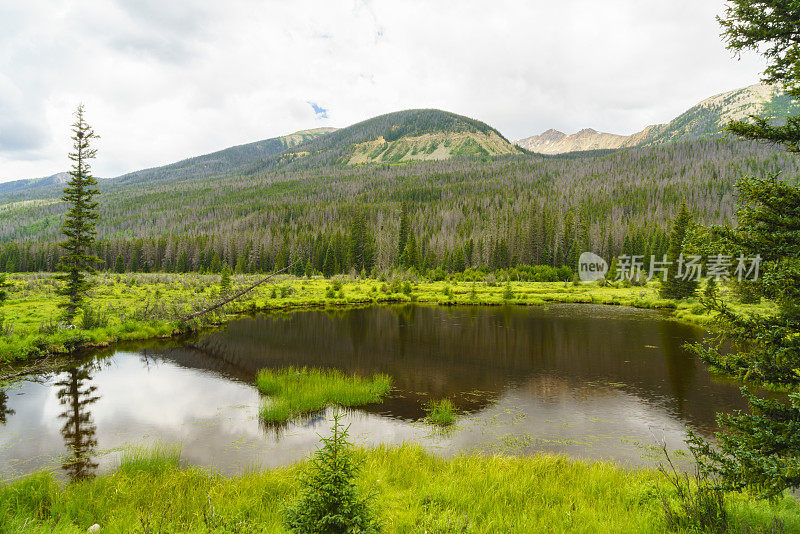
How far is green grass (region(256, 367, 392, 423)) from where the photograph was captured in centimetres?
1522

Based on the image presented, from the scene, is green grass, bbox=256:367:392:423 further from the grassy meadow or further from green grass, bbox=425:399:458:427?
the grassy meadow

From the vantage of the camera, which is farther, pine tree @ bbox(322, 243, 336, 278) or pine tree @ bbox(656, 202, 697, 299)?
pine tree @ bbox(322, 243, 336, 278)

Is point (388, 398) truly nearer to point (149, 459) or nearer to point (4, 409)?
point (149, 459)

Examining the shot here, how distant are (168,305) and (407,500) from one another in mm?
33662

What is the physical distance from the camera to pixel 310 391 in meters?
16.7

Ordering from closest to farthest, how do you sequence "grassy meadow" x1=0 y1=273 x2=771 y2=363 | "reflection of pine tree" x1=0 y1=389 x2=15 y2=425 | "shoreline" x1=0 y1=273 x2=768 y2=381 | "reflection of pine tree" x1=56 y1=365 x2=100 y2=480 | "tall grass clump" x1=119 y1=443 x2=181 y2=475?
"tall grass clump" x1=119 y1=443 x2=181 y2=475
"reflection of pine tree" x1=56 y1=365 x2=100 y2=480
"reflection of pine tree" x1=0 y1=389 x2=15 y2=425
"shoreline" x1=0 y1=273 x2=768 y2=381
"grassy meadow" x1=0 y1=273 x2=771 y2=363

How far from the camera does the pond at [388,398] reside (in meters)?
12.2

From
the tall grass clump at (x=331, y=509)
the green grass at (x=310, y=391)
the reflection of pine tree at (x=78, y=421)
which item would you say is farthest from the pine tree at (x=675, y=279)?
the reflection of pine tree at (x=78, y=421)

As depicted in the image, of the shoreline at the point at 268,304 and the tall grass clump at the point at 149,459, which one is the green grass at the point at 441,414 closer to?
the tall grass clump at the point at 149,459

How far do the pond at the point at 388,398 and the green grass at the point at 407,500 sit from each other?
2.12 m

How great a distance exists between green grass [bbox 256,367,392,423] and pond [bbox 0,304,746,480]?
2.27 feet

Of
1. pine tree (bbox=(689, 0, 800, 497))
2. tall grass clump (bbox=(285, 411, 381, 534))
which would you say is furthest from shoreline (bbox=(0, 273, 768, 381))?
tall grass clump (bbox=(285, 411, 381, 534))

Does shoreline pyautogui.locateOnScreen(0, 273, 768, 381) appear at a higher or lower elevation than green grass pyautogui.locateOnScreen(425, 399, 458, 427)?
higher

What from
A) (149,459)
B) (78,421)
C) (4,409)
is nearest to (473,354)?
(149,459)
